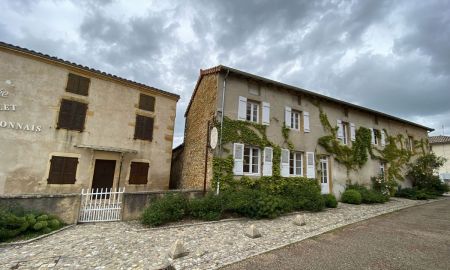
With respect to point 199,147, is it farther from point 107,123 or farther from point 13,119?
point 13,119

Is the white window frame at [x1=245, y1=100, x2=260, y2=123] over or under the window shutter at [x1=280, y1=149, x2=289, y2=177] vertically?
over

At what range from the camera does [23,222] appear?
5.36 metres

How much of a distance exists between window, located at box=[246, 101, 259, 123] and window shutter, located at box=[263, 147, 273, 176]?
1.57 m

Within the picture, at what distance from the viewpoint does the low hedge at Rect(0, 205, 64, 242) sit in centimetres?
512

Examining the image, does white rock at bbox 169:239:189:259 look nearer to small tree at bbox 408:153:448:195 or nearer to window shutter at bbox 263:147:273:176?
window shutter at bbox 263:147:273:176

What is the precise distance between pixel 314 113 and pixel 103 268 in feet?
38.5

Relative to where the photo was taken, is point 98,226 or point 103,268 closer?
point 103,268

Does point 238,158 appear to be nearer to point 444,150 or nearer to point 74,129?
point 74,129

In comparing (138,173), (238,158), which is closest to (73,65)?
(138,173)

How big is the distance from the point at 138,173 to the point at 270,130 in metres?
7.13

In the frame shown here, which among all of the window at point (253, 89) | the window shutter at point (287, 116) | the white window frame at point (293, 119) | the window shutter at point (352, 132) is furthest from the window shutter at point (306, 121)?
the window shutter at point (352, 132)

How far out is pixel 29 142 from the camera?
8.63 m

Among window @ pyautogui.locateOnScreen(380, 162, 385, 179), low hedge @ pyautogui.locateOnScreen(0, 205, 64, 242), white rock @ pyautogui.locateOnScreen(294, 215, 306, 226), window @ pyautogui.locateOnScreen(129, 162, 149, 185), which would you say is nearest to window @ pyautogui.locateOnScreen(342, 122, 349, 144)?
window @ pyautogui.locateOnScreen(380, 162, 385, 179)

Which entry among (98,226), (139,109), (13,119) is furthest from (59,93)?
(98,226)
